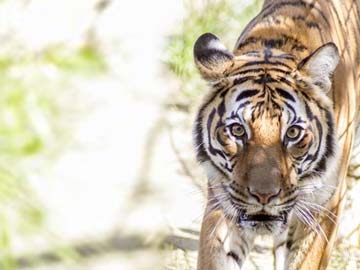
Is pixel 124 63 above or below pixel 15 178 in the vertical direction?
above

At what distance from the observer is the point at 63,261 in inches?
125

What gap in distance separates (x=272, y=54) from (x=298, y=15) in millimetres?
202

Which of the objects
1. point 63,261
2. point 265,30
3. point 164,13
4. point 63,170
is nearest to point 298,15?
point 265,30

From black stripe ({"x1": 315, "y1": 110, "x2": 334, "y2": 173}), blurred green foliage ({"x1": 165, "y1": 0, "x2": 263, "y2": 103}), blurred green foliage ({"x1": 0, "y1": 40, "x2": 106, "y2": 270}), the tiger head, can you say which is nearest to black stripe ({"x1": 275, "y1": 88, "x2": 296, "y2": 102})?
the tiger head

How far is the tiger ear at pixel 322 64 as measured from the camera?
8.95 feet

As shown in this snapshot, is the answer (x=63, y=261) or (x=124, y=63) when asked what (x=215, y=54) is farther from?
(x=63, y=261)

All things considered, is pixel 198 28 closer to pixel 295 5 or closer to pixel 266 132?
pixel 295 5

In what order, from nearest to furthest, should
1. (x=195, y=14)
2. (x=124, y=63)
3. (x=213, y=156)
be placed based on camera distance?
(x=213, y=156) → (x=124, y=63) → (x=195, y=14)

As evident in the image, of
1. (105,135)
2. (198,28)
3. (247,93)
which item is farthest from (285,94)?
(198,28)

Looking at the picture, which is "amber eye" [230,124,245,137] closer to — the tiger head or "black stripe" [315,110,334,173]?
the tiger head

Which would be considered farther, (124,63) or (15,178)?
(124,63)

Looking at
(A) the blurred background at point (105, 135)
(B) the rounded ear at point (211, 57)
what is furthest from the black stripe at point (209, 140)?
(A) the blurred background at point (105, 135)

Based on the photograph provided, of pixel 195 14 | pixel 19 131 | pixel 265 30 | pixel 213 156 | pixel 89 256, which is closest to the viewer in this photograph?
pixel 19 131

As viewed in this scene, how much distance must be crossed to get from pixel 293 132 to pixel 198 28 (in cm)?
148
